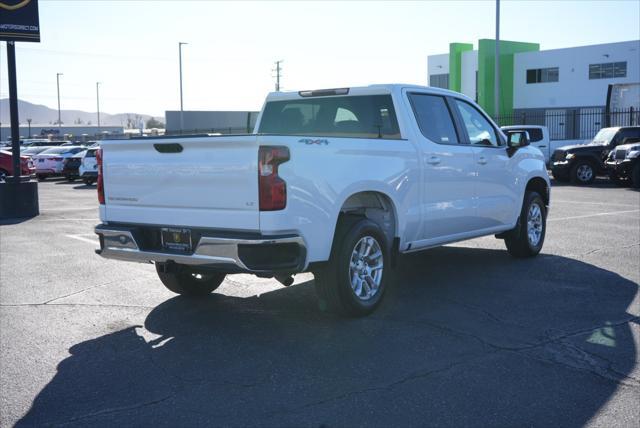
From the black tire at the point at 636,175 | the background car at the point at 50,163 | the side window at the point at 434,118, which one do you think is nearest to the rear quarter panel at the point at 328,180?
the side window at the point at 434,118

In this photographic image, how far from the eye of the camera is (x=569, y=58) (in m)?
55.8

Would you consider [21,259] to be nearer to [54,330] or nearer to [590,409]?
[54,330]

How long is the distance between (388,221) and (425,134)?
1076 mm

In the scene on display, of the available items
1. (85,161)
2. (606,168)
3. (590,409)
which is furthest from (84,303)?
(85,161)

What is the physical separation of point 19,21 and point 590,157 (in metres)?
17.3

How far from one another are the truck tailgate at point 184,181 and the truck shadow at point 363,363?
979mm

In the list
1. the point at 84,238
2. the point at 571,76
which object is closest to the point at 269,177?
the point at 84,238

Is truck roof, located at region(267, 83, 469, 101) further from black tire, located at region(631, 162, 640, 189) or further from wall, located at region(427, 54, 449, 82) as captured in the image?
wall, located at region(427, 54, 449, 82)

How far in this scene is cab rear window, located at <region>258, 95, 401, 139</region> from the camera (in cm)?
736

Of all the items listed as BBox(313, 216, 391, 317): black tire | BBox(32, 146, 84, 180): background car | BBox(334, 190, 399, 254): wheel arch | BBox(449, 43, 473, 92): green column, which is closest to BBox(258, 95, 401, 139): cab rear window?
BBox(334, 190, 399, 254): wheel arch

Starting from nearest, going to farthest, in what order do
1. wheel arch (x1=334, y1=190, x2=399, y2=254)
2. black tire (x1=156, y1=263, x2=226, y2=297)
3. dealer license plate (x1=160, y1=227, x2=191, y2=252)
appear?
dealer license plate (x1=160, y1=227, x2=191, y2=252) → wheel arch (x1=334, y1=190, x2=399, y2=254) → black tire (x1=156, y1=263, x2=226, y2=297)

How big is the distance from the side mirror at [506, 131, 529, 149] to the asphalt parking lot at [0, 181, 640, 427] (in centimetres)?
148

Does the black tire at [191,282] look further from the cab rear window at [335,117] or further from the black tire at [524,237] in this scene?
the black tire at [524,237]

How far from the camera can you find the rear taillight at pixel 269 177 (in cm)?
543
